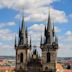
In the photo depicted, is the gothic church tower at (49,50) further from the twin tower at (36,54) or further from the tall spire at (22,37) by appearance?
the tall spire at (22,37)

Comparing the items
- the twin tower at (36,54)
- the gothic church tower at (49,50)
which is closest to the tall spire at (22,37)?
the twin tower at (36,54)

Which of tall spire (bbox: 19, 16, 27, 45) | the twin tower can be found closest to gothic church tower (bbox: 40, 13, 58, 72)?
the twin tower

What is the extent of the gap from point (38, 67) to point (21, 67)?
10.9 feet

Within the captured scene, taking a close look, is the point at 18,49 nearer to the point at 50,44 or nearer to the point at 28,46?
the point at 28,46

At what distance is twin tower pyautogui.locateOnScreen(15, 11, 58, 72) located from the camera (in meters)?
60.4

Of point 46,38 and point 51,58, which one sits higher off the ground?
point 46,38

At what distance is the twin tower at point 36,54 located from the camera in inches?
2377

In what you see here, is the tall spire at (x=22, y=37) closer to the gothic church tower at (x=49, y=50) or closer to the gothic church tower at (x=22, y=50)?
the gothic church tower at (x=22, y=50)

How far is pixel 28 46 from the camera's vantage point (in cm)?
6178

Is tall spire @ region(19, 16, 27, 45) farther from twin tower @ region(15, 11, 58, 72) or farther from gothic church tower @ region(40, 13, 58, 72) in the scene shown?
gothic church tower @ region(40, 13, 58, 72)

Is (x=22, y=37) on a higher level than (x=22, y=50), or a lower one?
higher

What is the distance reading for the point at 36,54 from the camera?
62.0m

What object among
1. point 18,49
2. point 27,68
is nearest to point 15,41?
A: point 18,49

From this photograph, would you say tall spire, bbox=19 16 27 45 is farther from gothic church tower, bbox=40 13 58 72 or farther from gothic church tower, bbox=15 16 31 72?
gothic church tower, bbox=40 13 58 72
